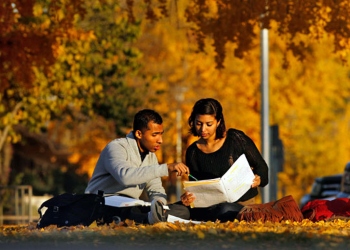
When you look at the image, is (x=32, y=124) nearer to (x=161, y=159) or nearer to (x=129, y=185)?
(x=161, y=159)

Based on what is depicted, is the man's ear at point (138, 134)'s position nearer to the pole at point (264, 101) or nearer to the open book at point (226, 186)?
the open book at point (226, 186)

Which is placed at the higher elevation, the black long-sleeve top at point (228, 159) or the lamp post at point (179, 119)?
the lamp post at point (179, 119)

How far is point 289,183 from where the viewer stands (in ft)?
166

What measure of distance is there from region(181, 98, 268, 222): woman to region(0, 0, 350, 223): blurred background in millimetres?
4638

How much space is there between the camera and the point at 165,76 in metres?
41.6

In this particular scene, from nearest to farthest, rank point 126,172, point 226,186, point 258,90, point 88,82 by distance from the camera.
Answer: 1. point 126,172
2. point 226,186
3. point 88,82
4. point 258,90

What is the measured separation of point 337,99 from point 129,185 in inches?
1395

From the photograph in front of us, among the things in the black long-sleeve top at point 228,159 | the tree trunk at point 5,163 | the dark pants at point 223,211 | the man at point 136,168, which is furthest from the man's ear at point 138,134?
the tree trunk at point 5,163

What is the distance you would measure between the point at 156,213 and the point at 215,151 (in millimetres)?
1419

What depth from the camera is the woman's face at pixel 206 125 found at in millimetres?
12555

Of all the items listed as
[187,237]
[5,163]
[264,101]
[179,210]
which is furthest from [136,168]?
[5,163]

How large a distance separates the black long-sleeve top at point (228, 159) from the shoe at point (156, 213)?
3.94 ft

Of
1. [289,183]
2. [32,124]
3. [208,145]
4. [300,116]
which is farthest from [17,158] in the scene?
[208,145]

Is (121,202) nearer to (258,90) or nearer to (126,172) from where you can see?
(126,172)
